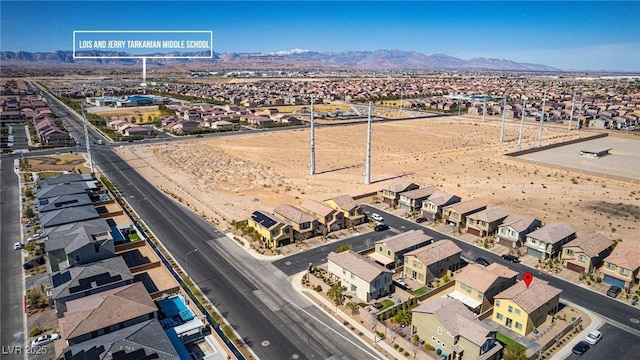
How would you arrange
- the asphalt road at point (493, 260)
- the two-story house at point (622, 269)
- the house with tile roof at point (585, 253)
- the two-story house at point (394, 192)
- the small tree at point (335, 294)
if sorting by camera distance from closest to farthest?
the asphalt road at point (493, 260)
the small tree at point (335, 294)
the two-story house at point (622, 269)
the house with tile roof at point (585, 253)
the two-story house at point (394, 192)

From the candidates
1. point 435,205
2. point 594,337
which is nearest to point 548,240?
point 435,205

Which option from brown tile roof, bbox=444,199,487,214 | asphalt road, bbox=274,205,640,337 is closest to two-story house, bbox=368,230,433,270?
asphalt road, bbox=274,205,640,337

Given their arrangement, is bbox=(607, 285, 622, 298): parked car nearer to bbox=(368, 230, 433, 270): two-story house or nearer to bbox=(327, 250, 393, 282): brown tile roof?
bbox=(368, 230, 433, 270): two-story house

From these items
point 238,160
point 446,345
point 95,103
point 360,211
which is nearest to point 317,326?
point 446,345

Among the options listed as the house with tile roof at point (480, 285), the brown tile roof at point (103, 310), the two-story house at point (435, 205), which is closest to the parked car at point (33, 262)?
the brown tile roof at point (103, 310)

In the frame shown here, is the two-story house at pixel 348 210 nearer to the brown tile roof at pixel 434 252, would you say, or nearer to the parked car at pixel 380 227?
the parked car at pixel 380 227

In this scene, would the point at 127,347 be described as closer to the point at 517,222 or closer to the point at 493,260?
the point at 493,260

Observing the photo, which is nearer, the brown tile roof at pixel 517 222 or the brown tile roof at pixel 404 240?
the brown tile roof at pixel 404 240
